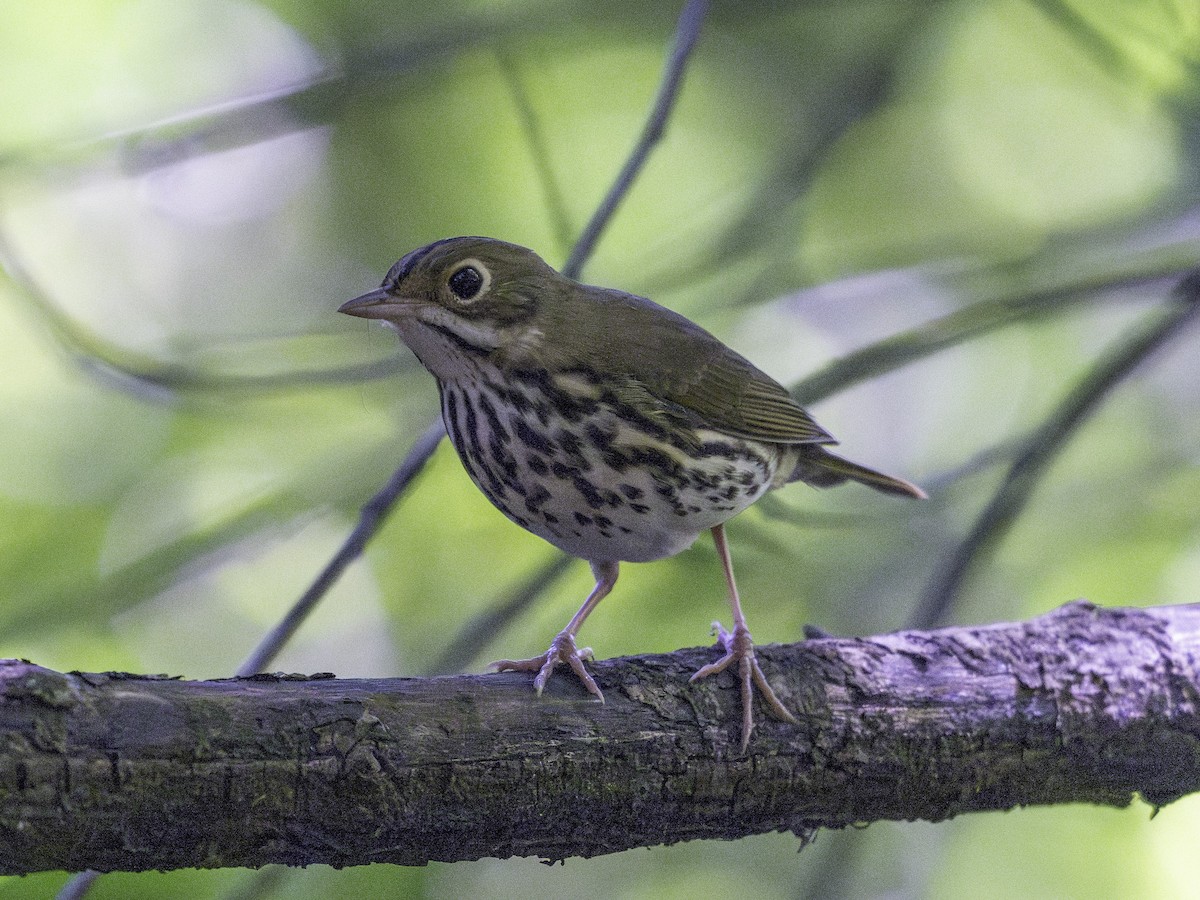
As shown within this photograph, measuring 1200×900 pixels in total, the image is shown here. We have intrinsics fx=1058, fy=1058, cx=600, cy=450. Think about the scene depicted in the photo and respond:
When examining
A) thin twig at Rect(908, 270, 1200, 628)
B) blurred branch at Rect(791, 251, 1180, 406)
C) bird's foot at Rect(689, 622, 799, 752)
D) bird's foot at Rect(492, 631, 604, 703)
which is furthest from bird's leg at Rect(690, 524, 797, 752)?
blurred branch at Rect(791, 251, 1180, 406)

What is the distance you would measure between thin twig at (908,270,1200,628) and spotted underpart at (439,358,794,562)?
1.12 meters

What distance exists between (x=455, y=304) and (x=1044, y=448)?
220 centimetres

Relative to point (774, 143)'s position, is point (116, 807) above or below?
below

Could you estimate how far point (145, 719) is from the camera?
203 centimetres

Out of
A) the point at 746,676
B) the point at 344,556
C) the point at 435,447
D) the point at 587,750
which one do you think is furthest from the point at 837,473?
the point at 344,556

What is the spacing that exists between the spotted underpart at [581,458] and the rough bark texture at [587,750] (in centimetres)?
39

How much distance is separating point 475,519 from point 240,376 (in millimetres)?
1260

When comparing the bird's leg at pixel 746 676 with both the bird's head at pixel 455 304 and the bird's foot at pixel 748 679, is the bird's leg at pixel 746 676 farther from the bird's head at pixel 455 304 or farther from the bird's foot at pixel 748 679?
the bird's head at pixel 455 304

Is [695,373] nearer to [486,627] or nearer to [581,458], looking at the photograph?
[581,458]

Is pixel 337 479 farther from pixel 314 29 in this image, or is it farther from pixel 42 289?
pixel 314 29

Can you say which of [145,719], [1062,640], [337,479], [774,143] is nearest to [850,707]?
[1062,640]

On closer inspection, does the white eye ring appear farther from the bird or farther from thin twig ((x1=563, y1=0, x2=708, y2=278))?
thin twig ((x1=563, y1=0, x2=708, y2=278))

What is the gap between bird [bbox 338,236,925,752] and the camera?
2.81 m

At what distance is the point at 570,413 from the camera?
2.82m
